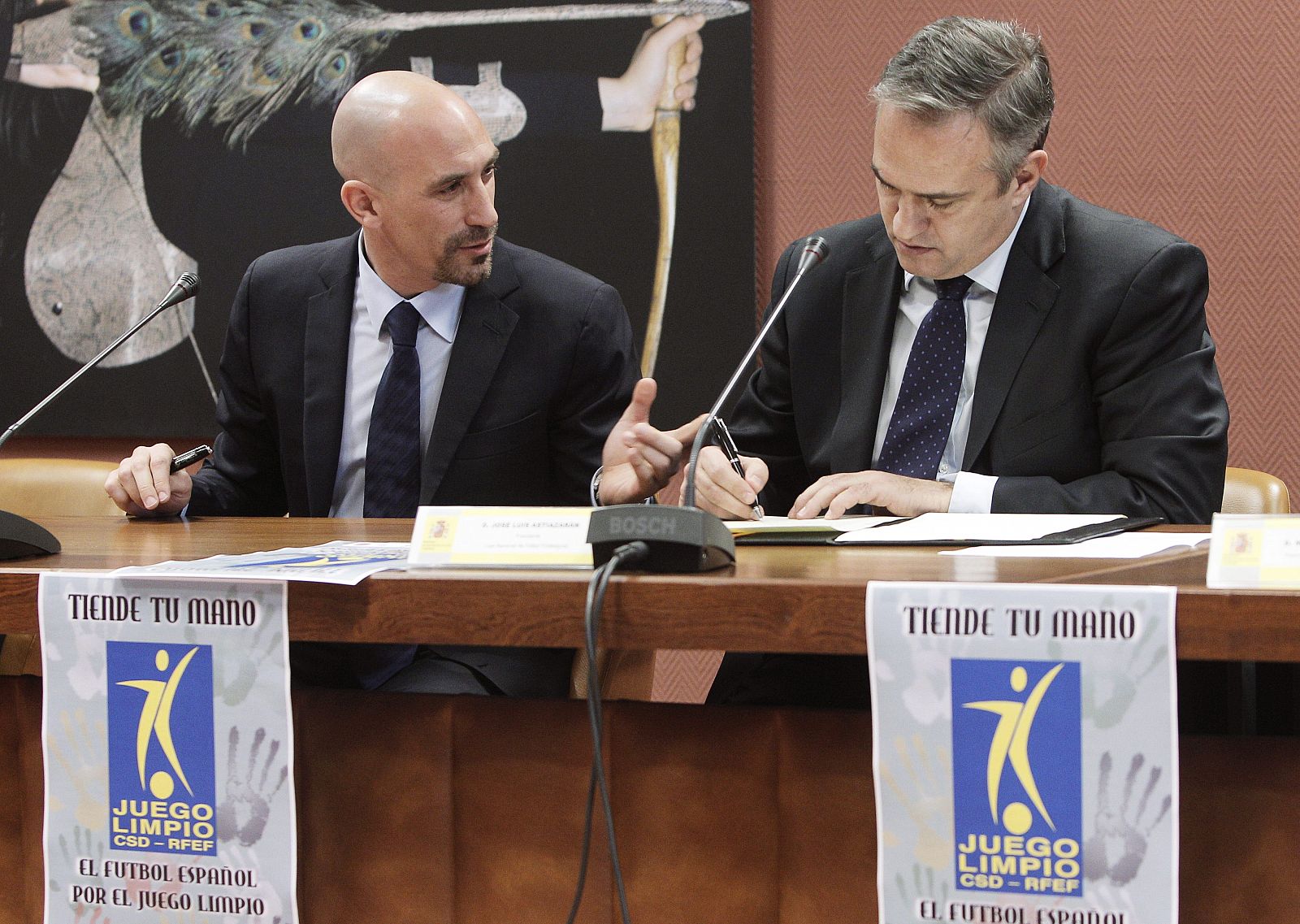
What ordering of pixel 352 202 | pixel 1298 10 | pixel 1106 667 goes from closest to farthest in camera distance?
pixel 1106 667, pixel 352 202, pixel 1298 10

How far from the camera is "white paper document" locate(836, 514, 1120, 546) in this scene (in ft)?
3.66

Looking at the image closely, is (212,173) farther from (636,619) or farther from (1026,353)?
(636,619)

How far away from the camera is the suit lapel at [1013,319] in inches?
62.9

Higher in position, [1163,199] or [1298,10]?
[1298,10]

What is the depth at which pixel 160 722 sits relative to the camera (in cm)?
94

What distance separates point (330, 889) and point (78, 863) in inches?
7.2

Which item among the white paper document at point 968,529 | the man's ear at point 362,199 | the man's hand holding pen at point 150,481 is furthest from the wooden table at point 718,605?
the man's ear at point 362,199

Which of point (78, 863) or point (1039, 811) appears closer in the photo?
point (1039, 811)

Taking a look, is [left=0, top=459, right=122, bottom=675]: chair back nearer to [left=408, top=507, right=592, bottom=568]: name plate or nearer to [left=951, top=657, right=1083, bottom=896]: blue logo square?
[left=408, top=507, right=592, bottom=568]: name plate

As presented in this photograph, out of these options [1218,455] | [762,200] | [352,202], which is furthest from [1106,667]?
[762,200]

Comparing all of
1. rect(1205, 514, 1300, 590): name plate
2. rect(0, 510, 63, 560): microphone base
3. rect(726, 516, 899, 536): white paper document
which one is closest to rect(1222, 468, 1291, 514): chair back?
rect(726, 516, 899, 536): white paper document

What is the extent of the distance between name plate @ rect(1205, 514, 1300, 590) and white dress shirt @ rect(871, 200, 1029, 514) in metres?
0.72

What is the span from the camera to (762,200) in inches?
100

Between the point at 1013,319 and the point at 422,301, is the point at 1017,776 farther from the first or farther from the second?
the point at 422,301
